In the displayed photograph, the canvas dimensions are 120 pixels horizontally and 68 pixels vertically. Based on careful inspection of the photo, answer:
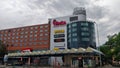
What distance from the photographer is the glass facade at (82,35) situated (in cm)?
9456

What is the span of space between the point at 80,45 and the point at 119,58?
99.9 ft

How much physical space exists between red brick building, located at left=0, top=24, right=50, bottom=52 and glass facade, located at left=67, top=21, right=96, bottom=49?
18.7 m

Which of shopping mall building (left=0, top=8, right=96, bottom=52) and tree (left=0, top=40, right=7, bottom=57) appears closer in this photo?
shopping mall building (left=0, top=8, right=96, bottom=52)

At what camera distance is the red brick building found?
112188 millimetres

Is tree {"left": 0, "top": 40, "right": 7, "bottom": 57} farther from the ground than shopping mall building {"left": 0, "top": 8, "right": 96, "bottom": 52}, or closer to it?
closer to it

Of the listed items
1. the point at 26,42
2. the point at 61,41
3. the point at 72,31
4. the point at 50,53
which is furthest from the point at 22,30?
the point at 50,53

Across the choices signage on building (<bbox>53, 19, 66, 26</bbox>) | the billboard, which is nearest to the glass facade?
the billboard

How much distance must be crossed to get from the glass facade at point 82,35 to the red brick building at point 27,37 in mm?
18679

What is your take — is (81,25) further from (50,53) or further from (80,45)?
(50,53)

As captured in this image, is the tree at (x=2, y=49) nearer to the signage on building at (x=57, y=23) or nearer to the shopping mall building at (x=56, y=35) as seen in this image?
the shopping mall building at (x=56, y=35)

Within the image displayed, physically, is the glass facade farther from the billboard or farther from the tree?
the tree

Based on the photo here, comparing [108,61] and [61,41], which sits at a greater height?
[61,41]

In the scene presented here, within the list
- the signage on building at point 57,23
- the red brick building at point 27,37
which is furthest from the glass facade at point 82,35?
the red brick building at point 27,37

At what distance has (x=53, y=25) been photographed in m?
110
